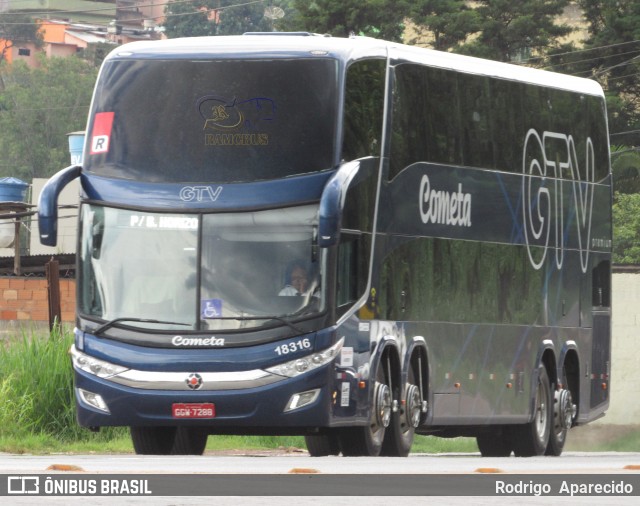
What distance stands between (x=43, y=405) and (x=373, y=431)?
5755mm

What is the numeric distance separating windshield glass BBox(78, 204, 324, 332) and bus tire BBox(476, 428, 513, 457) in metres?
6.47

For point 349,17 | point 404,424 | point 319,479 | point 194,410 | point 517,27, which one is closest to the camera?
point 319,479

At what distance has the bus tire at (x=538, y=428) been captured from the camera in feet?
78.2

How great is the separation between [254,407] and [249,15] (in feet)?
376

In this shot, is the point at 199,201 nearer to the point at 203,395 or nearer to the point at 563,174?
the point at 203,395

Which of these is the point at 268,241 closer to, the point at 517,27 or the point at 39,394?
the point at 39,394

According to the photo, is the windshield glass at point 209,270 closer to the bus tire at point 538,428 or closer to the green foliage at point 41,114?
the bus tire at point 538,428

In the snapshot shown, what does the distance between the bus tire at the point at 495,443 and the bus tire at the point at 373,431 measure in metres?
4.84

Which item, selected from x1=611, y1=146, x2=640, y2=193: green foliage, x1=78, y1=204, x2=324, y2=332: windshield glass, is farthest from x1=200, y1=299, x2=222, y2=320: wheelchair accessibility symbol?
x1=611, y1=146, x2=640, y2=193: green foliage

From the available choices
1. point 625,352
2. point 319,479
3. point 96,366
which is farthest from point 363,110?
point 625,352

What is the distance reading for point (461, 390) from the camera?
21.7 metres

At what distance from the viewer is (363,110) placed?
Answer: 19.3 metres

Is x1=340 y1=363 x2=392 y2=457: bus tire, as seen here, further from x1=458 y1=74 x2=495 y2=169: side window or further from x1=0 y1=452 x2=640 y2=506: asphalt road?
x1=458 y1=74 x2=495 y2=169: side window

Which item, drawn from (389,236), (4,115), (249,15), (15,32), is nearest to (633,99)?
(389,236)
